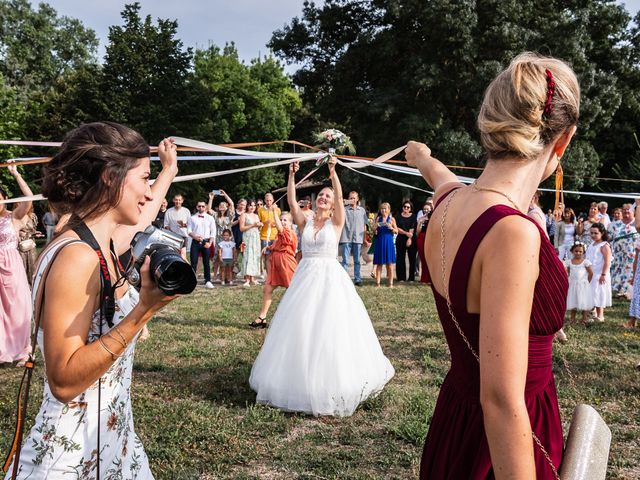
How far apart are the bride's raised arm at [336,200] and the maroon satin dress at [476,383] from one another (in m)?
4.71

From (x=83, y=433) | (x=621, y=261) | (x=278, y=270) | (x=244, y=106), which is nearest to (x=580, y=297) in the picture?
(x=621, y=261)

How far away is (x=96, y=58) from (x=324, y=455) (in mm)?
53262

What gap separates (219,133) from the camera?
127 ft

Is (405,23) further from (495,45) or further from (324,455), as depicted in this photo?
(324,455)

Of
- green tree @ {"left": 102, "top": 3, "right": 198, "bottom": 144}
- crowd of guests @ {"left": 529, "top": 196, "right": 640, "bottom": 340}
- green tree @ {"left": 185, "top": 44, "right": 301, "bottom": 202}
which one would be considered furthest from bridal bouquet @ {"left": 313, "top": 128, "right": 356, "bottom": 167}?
green tree @ {"left": 185, "top": 44, "right": 301, "bottom": 202}

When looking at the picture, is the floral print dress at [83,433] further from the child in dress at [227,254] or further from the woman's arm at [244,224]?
the child in dress at [227,254]

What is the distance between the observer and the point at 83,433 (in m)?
1.93

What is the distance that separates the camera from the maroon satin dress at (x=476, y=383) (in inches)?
59.9

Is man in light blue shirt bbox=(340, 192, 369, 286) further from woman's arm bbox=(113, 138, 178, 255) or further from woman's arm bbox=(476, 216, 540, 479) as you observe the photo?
woman's arm bbox=(476, 216, 540, 479)

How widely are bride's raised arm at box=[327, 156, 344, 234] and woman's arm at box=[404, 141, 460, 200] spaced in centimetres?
356

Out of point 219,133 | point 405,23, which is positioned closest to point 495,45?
point 405,23

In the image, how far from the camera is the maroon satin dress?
1.52 meters

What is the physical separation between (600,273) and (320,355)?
283 inches

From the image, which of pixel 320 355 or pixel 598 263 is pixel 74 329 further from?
pixel 598 263
